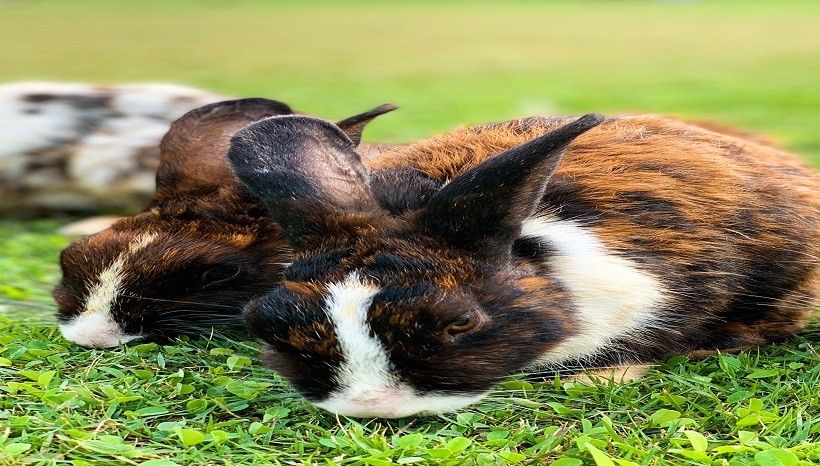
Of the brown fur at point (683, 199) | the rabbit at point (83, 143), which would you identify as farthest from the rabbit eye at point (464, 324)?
the rabbit at point (83, 143)

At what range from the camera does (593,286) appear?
2.84m

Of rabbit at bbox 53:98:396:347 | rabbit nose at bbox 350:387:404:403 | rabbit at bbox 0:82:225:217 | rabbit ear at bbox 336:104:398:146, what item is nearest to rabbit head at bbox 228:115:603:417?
rabbit nose at bbox 350:387:404:403

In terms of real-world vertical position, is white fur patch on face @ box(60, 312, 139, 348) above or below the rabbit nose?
below

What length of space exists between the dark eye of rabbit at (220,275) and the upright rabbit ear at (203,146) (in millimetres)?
377

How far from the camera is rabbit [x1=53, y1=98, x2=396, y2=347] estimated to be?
129 inches

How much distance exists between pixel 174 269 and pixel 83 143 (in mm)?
2592

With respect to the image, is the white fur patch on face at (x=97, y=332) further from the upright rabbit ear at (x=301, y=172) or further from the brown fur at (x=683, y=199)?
the brown fur at (x=683, y=199)

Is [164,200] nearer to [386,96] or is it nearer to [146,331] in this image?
[146,331]

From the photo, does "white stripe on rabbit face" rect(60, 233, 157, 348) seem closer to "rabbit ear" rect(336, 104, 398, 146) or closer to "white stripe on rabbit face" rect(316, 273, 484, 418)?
"rabbit ear" rect(336, 104, 398, 146)

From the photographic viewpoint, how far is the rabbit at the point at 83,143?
5551 millimetres

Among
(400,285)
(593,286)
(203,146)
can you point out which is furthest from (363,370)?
(203,146)

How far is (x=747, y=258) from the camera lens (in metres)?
3.11

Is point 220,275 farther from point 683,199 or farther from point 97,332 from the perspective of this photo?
point 683,199

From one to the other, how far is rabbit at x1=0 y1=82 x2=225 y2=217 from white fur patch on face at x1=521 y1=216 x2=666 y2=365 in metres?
3.29
